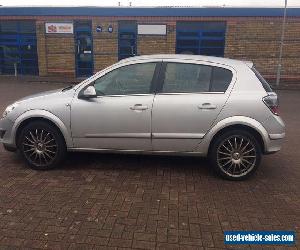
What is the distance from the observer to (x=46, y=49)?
19109 millimetres

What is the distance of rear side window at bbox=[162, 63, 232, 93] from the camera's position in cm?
453

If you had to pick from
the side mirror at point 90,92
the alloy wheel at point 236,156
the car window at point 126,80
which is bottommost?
the alloy wheel at point 236,156

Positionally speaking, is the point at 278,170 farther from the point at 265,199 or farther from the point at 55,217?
the point at 55,217

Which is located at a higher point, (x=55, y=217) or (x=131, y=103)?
(x=131, y=103)

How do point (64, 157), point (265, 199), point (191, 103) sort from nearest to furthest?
point (265, 199) < point (191, 103) < point (64, 157)

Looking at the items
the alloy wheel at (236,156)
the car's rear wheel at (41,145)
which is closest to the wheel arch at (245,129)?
the alloy wheel at (236,156)

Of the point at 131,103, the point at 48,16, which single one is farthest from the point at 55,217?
the point at 48,16

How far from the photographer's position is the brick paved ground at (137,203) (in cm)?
315

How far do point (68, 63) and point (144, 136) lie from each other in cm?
1574

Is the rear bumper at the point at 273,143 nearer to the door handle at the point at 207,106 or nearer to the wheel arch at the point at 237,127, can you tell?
the wheel arch at the point at 237,127

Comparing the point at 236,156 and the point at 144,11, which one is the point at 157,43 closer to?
the point at 144,11

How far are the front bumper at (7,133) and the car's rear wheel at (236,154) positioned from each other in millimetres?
2854

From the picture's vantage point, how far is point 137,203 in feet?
12.6

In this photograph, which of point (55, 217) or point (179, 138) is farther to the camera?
point (179, 138)
